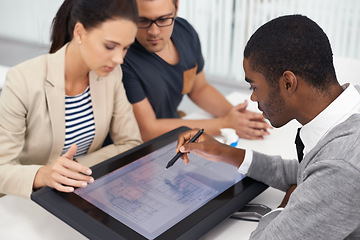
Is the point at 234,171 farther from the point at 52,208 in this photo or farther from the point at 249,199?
the point at 52,208

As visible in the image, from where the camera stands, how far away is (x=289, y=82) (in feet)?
2.90

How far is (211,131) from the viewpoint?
1.65 meters

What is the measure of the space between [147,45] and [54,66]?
0.44 m

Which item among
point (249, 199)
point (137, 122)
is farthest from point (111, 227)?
point (137, 122)

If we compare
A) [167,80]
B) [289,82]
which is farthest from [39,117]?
[289,82]

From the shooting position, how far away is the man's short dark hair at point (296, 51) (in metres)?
0.86

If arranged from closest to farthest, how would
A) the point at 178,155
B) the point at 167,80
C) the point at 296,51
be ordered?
the point at 296,51, the point at 178,155, the point at 167,80

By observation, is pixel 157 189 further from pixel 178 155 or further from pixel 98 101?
pixel 98 101

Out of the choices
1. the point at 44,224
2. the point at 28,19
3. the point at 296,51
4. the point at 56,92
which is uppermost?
the point at 296,51

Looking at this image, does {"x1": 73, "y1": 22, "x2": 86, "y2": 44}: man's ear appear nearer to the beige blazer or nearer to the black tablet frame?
the beige blazer

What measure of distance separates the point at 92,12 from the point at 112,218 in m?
0.64

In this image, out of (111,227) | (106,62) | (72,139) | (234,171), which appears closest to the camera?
(111,227)

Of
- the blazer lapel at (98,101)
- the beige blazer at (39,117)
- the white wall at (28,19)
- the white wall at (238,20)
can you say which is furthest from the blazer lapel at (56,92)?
the white wall at (28,19)

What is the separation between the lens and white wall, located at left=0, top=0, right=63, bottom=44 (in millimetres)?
4867
